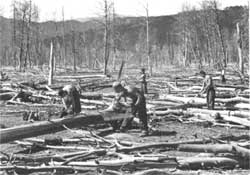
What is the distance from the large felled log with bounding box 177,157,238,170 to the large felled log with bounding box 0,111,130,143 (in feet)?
12.1

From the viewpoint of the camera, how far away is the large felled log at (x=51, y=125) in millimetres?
8062

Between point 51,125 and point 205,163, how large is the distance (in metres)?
4.21

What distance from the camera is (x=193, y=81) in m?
24.5

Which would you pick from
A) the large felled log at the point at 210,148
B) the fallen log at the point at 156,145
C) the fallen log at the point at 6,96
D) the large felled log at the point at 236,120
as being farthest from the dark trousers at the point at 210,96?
the fallen log at the point at 6,96

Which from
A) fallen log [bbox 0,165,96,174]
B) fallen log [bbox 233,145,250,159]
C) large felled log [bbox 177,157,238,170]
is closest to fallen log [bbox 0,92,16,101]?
fallen log [bbox 0,165,96,174]

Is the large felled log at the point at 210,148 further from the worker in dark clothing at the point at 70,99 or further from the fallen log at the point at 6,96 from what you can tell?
the fallen log at the point at 6,96

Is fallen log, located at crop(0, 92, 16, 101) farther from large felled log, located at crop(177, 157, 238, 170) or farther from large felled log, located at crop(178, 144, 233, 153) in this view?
large felled log, located at crop(177, 157, 238, 170)

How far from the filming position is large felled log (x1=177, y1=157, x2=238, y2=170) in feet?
20.4

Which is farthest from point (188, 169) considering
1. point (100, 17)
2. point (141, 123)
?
point (100, 17)

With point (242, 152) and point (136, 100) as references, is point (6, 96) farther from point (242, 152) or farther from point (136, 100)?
point (242, 152)

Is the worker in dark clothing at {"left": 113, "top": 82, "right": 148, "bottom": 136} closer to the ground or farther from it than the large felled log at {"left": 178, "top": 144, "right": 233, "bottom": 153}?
farther from it

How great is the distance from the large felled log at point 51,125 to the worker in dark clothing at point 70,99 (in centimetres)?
73

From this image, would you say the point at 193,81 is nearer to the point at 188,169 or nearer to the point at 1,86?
the point at 1,86

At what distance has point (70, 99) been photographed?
1071 cm
